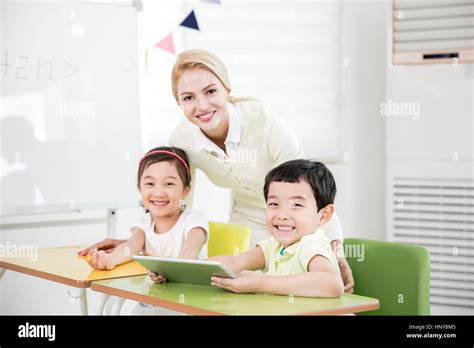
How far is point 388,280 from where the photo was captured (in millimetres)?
1933

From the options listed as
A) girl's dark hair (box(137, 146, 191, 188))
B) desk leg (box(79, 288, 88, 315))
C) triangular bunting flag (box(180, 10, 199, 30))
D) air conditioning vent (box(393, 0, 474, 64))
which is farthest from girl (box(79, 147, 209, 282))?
air conditioning vent (box(393, 0, 474, 64))

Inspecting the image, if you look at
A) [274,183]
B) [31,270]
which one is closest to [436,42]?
[274,183]

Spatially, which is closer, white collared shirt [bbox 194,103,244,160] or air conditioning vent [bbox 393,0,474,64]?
white collared shirt [bbox 194,103,244,160]

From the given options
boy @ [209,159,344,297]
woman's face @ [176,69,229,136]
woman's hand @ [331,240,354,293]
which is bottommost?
woman's hand @ [331,240,354,293]

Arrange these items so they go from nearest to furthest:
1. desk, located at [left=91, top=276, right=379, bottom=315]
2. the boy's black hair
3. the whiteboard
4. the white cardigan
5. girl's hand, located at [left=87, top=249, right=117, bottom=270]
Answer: desk, located at [left=91, top=276, right=379, bottom=315], the boy's black hair, girl's hand, located at [left=87, top=249, right=117, bottom=270], the white cardigan, the whiteboard

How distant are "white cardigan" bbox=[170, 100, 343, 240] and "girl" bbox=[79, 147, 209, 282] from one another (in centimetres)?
18

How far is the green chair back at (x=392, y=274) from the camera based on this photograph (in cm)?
186

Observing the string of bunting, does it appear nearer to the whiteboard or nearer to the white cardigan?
the whiteboard

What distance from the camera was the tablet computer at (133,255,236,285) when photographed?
5.15 feet

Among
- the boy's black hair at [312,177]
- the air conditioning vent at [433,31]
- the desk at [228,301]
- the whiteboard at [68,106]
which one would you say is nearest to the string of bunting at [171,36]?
the whiteboard at [68,106]

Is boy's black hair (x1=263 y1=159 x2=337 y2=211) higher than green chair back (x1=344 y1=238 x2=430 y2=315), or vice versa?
boy's black hair (x1=263 y1=159 x2=337 y2=211)

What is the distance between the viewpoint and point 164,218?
2217 mm

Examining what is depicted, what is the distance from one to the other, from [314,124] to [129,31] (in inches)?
42.1
